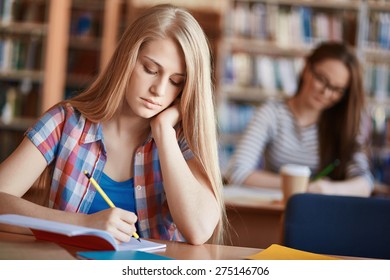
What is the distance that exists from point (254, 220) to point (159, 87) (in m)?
1.07

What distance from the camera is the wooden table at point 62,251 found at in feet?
3.83

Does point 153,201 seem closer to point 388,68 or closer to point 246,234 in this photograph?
point 246,234

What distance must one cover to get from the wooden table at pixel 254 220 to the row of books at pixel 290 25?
252 centimetres

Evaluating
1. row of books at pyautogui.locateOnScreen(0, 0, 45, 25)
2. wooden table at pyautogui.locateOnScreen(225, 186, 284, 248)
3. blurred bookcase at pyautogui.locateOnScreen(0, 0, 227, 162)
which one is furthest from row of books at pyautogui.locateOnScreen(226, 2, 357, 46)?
wooden table at pyautogui.locateOnScreen(225, 186, 284, 248)

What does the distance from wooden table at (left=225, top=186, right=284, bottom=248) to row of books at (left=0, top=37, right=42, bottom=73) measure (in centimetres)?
298

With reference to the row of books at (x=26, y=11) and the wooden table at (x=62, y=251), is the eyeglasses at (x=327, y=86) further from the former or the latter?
the row of books at (x=26, y=11)

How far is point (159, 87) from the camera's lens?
1.55 m

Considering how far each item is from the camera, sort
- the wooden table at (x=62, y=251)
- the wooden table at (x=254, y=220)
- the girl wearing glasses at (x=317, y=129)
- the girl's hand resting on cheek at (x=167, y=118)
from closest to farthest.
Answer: the wooden table at (x=62, y=251) → the girl's hand resting on cheek at (x=167, y=118) → the wooden table at (x=254, y=220) → the girl wearing glasses at (x=317, y=129)

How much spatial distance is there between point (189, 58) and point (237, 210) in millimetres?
987

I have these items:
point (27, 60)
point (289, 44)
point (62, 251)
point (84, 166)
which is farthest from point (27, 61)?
point (62, 251)

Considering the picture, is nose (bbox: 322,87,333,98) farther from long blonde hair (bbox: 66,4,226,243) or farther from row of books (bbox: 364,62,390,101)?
row of books (bbox: 364,62,390,101)

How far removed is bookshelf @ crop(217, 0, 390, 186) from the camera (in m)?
4.88

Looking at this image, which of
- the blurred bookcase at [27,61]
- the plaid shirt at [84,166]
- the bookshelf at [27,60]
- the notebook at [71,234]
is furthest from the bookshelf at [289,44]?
the notebook at [71,234]

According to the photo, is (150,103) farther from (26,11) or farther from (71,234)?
(26,11)
